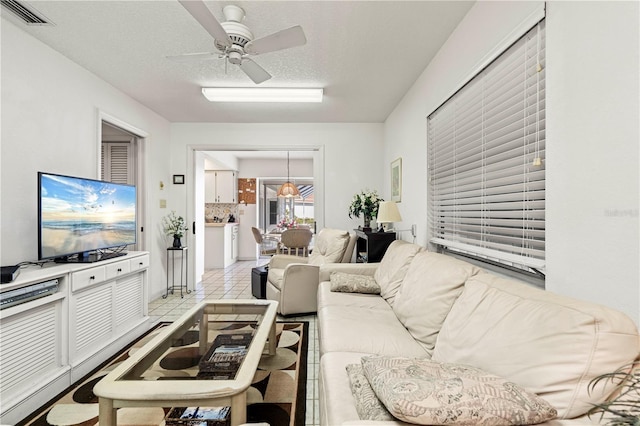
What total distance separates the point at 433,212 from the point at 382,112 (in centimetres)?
195

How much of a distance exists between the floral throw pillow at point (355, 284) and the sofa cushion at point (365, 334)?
483mm

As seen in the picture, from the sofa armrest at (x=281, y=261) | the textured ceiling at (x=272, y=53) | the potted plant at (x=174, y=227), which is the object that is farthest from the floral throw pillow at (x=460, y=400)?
the potted plant at (x=174, y=227)

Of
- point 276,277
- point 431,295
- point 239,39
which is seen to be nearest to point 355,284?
point 431,295

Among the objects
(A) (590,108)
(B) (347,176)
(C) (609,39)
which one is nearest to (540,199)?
(A) (590,108)

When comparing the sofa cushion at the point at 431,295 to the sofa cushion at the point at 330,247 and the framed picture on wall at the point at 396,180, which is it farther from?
the framed picture on wall at the point at 396,180

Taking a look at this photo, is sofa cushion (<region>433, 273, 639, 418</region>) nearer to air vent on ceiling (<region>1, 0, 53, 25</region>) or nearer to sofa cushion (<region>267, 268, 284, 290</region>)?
sofa cushion (<region>267, 268, 284, 290</region>)

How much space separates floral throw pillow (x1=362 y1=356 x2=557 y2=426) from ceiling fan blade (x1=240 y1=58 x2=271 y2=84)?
7.38 ft

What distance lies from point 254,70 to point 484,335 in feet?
7.53

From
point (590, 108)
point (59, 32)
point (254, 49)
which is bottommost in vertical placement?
point (590, 108)

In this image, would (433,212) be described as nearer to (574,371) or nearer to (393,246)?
(393,246)

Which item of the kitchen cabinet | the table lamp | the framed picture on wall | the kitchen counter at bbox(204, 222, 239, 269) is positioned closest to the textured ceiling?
the framed picture on wall

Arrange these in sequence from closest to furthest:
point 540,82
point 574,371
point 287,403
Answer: point 574,371 → point 540,82 → point 287,403

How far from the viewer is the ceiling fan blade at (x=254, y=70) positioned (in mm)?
2322

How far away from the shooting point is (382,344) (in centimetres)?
174
